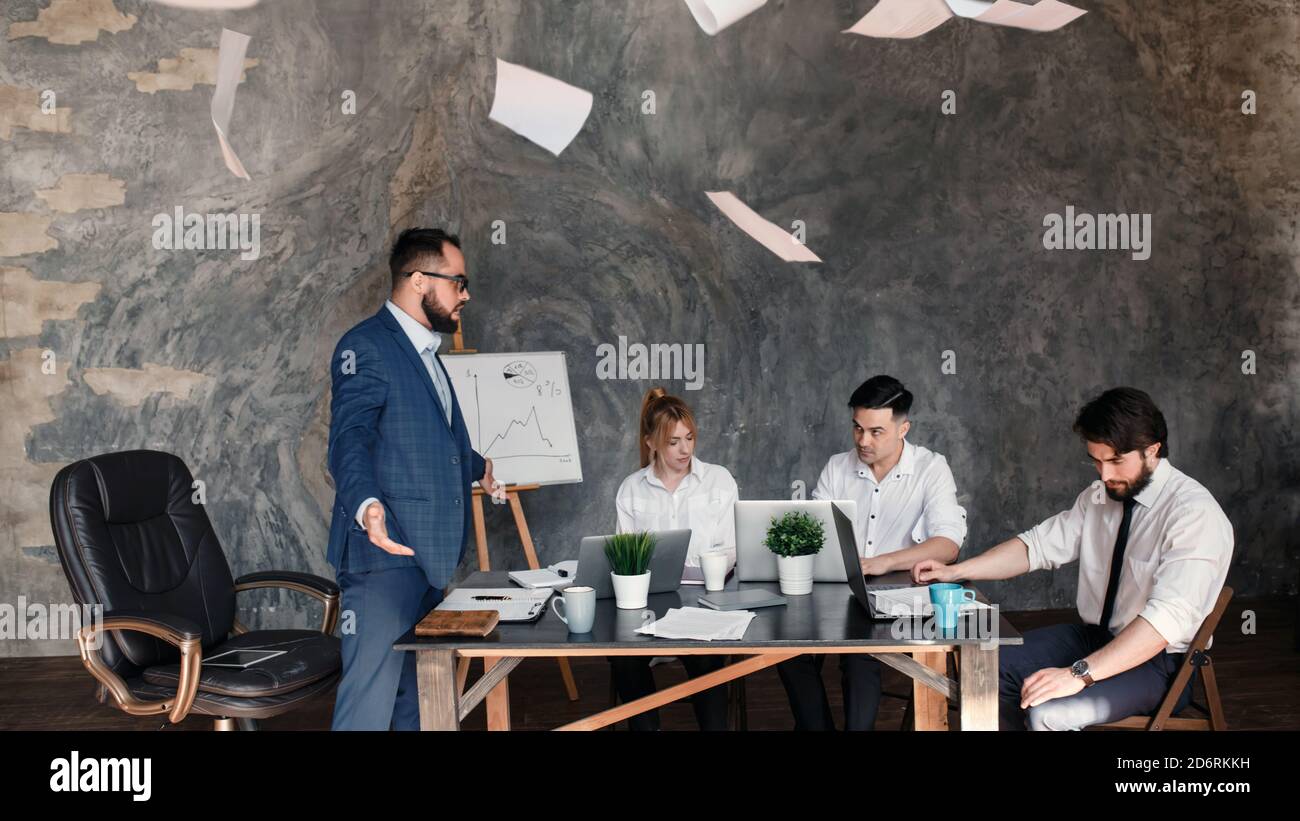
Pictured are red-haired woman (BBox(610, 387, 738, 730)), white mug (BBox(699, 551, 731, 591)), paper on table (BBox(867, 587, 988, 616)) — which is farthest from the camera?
red-haired woman (BBox(610, 387, 738, 730))

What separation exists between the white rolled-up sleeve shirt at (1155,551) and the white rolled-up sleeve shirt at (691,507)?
3.49 ft

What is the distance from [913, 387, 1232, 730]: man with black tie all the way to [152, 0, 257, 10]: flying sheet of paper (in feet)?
15.0

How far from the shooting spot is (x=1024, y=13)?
6285 mm

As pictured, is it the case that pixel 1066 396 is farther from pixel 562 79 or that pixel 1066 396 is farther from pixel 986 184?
pixel 562 79

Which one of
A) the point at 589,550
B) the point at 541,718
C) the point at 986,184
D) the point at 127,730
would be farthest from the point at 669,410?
the point at 986,184

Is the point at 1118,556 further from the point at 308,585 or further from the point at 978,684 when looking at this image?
the point at 308,585

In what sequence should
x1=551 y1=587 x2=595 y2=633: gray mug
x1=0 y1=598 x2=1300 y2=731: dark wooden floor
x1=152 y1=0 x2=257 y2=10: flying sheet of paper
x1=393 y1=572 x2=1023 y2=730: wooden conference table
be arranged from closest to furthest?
x1=393 y1=572 x2=1023 y2=730: wooden conference table → x1=551 y1=587 x2=595 y2=633: gray mug → x1=0 y1=598 x2=1300 y2=731: dark wooden floor → x1=152 y1=0 x2=257 y2=10: flying sheet of paper

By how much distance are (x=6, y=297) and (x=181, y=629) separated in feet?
10.9

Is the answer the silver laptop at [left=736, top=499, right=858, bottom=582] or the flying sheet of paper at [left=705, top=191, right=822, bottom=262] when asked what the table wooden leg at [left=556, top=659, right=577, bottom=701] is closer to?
the silver laptop at [left=736, top=499, right=858, bottom=582]

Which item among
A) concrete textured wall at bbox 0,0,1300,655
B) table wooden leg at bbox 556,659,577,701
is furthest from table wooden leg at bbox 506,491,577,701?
concrete textured wall at bbox 0,0,1300,655

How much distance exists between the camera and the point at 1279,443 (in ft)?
21.2

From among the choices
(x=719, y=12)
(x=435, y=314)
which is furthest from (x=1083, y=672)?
(x=719, y=12)

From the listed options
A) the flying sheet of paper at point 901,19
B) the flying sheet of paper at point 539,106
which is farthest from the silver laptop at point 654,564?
the flying sheet of paper at point 901,19

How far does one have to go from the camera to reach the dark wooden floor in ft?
14.6
